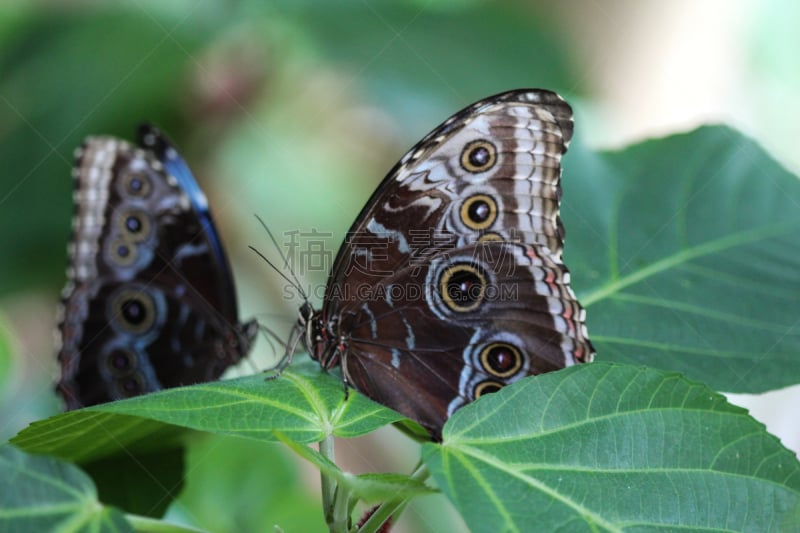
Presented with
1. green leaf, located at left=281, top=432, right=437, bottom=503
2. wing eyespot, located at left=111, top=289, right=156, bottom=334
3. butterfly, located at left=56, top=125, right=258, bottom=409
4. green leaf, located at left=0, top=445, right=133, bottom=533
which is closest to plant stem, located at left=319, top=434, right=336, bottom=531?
green leaf, located at left=281, top=432, right=437, bottom=503

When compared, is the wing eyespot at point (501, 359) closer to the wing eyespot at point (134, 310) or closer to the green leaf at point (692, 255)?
the green leaf at point (692, 255)

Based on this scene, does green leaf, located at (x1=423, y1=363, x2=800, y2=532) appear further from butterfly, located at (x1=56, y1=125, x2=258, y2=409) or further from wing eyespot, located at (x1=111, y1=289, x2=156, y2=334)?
wing eyespot, located at (x1=111, y1=289, x2=156, y2=334)

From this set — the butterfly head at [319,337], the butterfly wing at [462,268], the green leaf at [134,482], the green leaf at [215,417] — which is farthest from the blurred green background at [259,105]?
the green leaf at [215,417]

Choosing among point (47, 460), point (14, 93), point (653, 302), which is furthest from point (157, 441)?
point (14, 93)

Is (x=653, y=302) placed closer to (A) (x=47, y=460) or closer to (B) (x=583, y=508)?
(B) (x=583, y=508)

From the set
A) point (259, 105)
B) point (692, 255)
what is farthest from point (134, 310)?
point (692, 255)
